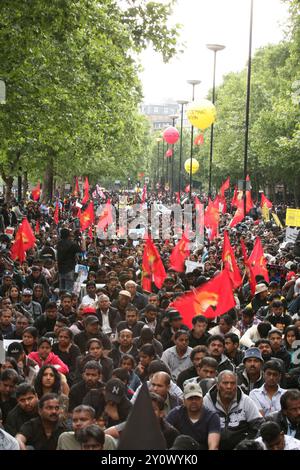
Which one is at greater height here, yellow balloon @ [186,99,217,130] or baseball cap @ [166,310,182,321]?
yellow balloon @ [186,99,217,130]

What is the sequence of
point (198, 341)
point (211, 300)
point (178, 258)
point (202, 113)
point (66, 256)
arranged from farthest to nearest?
point (202, 113) → point (178, 258) → point (66, 256) → point (211, 300) → point (198, 341)

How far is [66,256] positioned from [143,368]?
8.44m

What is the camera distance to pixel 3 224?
92.3 feet

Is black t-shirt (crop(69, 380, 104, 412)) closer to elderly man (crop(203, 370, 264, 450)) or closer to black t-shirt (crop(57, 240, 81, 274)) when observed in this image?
elderly man (crop(203, 370, 264, 450))

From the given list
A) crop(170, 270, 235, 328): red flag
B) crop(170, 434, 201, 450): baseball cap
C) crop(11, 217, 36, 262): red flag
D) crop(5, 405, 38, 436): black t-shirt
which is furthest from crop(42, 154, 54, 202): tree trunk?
crop(170, 434, 201, 450): baseball cap

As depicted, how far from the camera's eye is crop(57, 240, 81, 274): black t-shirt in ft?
57.7

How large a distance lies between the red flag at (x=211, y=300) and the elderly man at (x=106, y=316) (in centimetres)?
92

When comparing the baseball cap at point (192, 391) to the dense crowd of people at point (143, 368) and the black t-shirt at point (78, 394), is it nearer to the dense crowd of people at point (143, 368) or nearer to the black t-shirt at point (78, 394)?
the dense crowd of people at point (143, 368)

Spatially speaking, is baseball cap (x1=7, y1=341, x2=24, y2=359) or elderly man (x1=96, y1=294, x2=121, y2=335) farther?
elderly man (x1=96, y1=294, x2=121, y2=335)

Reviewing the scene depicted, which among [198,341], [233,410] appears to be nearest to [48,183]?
[198,341]

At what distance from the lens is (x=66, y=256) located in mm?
17641

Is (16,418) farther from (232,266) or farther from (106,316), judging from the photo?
(232,266)

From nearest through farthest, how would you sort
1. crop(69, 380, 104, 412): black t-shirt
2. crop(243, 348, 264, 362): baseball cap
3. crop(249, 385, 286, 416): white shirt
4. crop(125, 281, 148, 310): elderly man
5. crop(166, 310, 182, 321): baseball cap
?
crop(249, 385, 286, 416): white shirt < crop(69, 380, 104, 412): black t-shirt < crop(243, 348, 264, 362): baseball cap < crop(166, 310, 182, 321): baseball cap < crop(125, 281, 148, 310): elderly man

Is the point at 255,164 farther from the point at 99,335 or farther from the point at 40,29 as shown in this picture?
the point at 99,335
